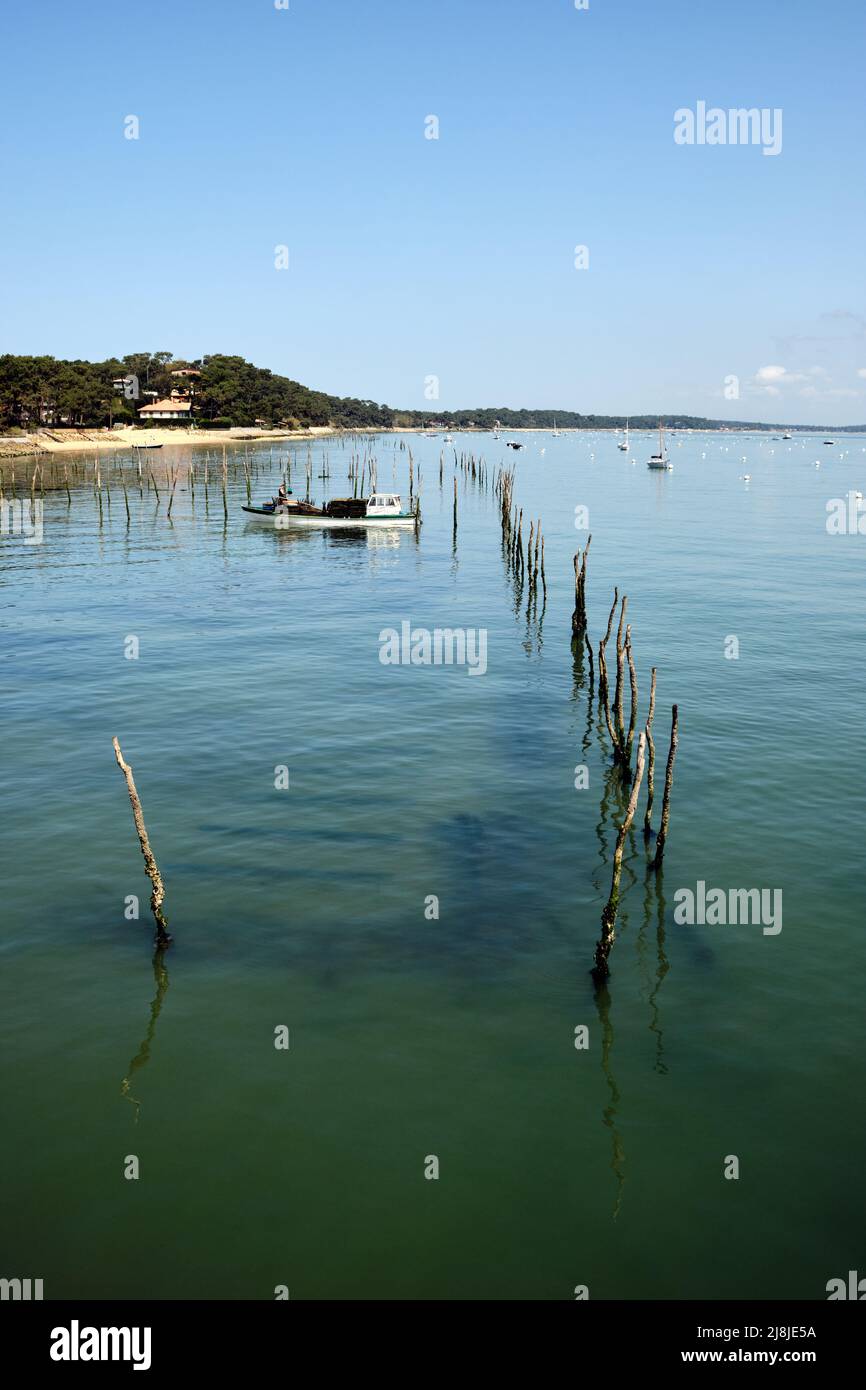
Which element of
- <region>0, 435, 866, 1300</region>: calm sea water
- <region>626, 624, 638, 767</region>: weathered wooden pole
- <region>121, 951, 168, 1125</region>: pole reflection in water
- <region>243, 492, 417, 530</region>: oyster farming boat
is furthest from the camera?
<region>243, 492, 417, 530</region>: oyster farming boat

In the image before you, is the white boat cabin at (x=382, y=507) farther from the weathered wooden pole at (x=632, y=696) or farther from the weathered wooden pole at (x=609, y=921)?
the weathered wooden pole at (x=609, y=921)

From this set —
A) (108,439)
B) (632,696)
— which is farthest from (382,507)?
(108,439)

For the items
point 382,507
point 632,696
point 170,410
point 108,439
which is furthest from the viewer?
point 170,410

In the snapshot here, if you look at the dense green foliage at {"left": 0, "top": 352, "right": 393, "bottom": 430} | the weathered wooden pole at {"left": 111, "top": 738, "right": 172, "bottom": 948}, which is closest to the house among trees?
the dense green foliage at {"left": 0, "top": 352, "right": 393, "bottom": 430}

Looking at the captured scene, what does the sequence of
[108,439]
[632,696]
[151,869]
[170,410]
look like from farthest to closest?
[170,410] < [108,439] < [632,696] < [151,869]

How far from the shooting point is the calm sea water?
410 inches

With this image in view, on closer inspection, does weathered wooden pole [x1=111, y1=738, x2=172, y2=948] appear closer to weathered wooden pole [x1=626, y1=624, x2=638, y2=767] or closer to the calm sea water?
the calm sea water

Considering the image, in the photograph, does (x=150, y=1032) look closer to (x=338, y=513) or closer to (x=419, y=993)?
(x=419, y=993)

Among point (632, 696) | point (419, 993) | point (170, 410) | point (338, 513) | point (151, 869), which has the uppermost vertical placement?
point (170, 410)

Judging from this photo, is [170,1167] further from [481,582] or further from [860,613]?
[481,582]

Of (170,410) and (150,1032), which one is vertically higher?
(170,410)

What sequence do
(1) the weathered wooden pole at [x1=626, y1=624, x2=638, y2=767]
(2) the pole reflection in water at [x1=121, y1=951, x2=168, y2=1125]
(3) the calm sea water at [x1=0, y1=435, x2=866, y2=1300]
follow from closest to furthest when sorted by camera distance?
(3) the calm sea water at [x1=0, y1=435, x2=866, y2=1300] → (2) the pole reflection in water at [x1=121, y1=951, x2=168, y2=1125] → (1) the weathered wooden pole at [x1=626, y1=624, x2=638, y2=767]

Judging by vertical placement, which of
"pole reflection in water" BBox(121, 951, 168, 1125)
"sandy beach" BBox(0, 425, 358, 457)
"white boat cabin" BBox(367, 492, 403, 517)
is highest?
"sandy beach" BBox(0, 425, 358, 457)

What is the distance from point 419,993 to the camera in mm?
14391
